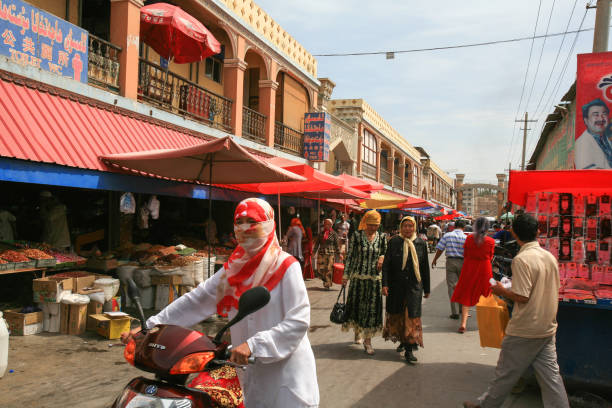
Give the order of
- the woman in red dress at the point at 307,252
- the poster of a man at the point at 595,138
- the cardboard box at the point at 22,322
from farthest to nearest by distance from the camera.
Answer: the woman in red dress at the point at 307,252, the poster of a man at the point at 595,138, the cardboard box at the point at 22,322

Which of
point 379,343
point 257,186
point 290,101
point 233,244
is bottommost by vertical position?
point 379,343

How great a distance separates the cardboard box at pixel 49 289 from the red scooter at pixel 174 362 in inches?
205

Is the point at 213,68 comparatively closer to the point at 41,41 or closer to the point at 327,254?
the point at 327,254

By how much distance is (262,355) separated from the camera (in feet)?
6.40

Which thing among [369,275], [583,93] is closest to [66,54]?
[369,275]

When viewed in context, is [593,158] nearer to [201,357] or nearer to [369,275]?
[369,275]

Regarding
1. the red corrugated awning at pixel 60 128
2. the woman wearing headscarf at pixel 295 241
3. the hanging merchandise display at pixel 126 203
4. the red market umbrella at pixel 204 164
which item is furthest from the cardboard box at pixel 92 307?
the woman wearing headscarf at pixel 295 241

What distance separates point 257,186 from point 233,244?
2.37 m

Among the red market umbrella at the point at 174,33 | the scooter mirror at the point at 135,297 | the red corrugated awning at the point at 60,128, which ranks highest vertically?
the red market umbrella at the point at 174,33

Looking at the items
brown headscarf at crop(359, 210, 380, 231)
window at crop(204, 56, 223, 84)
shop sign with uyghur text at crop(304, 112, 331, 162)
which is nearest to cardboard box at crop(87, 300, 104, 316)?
brown headscarf at crop(359, 210, 380, 231)

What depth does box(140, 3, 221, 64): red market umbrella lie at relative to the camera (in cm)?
913

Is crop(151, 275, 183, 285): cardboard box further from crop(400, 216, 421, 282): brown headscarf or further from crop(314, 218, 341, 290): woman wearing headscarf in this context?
crop(314, 218, 341, 290): woman wearing headscarf

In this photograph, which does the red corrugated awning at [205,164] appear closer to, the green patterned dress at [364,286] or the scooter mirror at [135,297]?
the green patterned dress at [364,286]

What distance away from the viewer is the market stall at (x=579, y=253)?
4227 mm
